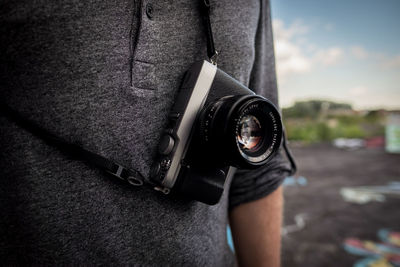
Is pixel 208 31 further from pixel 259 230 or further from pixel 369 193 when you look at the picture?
pixel 369 193

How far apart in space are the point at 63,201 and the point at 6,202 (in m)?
0.07

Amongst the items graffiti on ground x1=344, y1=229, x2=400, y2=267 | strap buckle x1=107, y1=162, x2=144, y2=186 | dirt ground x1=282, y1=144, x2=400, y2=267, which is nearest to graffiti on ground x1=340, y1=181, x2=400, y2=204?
dirt ground x1=282, y1=144, x2=400, y2=267

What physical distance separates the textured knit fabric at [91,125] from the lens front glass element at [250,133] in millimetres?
117

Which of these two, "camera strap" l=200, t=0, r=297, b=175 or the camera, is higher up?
"camera strap" l=200, t=0, r=297, b=175

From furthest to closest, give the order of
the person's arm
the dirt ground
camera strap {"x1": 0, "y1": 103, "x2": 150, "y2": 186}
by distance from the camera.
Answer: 1. the dirt ground
2. the person's arm
3. camera strap {"x1": 0, "y1": 103, "x2": 150, "y2": 186}

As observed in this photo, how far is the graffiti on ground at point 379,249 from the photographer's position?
5.08 feet

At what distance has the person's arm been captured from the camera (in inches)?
18.8

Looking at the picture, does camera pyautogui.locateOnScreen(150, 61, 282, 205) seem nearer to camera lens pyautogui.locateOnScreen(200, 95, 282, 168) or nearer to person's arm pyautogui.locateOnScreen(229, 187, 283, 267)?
camera lens pyautogui.locateOnScreen(200, 95, 282, 168)

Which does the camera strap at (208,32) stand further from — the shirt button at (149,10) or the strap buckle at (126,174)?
the strap buckle at (126,174)

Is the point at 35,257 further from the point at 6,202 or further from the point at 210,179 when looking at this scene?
the point at 210,179

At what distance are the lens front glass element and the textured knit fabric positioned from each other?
12 cm

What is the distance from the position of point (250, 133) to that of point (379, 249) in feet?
6.14

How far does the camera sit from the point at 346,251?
167 centimetres

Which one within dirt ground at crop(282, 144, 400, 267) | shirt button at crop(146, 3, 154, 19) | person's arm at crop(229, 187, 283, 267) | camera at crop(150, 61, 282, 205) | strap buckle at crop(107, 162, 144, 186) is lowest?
dirt ground at crop(282, 144, 400, 267)
